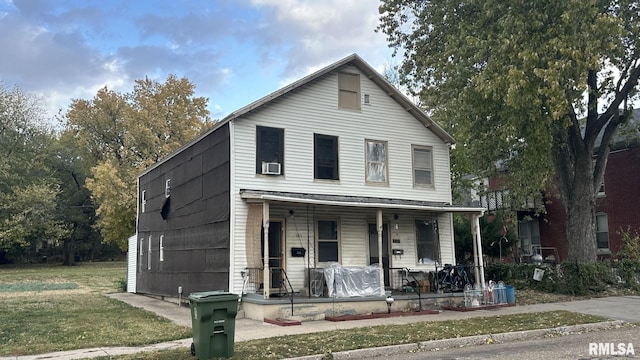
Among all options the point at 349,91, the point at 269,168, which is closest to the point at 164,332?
the point at 269,168

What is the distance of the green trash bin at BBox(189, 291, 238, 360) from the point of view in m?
8.31

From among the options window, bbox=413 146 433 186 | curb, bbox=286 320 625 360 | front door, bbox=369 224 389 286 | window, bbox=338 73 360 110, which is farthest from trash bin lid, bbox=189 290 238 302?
window, bbox=413 146 433 186

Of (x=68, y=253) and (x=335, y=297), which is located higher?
(x=68, y=253)

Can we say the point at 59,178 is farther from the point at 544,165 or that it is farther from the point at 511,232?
the point at 544,165

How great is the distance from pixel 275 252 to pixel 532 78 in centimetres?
882

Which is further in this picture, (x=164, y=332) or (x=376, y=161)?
(x=376, y=161)

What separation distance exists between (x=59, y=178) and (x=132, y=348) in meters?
47.0

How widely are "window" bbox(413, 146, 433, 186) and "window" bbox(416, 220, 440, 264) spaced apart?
1.35 m

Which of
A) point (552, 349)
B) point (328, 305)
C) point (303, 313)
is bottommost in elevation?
point (552, 349)

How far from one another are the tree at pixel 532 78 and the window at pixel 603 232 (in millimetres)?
8762

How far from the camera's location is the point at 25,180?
1850 inches

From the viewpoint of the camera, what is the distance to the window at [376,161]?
669 inches

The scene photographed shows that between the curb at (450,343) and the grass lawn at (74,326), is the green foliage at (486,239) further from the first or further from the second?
the grass lawn at (74,326)

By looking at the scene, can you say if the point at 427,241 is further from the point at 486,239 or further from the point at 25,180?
the point at 25,180
